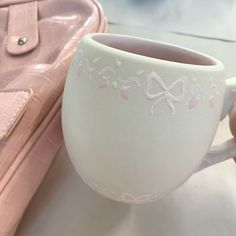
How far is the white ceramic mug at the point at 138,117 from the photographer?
7.5 inches

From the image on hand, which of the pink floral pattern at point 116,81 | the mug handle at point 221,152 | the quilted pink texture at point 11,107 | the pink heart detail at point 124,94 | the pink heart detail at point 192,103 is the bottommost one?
the mug handle at point 221,152

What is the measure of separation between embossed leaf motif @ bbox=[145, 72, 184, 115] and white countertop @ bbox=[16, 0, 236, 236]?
0.09m

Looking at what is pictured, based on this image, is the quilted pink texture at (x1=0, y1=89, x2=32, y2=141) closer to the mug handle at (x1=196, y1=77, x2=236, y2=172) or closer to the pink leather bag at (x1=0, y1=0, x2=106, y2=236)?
the pink leather bag at (x1=0, y1=0, x2=106, y2=236)

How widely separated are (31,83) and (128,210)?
0.32 ft

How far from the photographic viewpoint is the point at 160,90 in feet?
0.62

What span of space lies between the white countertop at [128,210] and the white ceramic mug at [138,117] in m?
0.04

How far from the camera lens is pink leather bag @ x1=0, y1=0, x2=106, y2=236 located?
0.22m

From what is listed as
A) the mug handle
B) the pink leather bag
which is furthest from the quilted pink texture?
the mug handle

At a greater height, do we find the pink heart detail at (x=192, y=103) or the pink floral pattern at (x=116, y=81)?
the pink floral pattern at (x=116, y=81)

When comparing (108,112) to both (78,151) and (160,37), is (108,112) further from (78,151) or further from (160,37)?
(160,37)

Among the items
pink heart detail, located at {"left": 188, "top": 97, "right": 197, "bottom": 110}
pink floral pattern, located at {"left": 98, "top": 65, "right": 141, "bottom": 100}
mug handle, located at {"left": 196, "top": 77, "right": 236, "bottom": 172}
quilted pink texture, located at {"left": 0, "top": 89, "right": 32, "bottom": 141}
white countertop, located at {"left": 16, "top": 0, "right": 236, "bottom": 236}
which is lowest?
white countertop, located at {"left": 16, "top": 0, "right": 236, "bottom": 236}

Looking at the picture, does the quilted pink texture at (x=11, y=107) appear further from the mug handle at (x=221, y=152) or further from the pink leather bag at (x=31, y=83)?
the mug handle at (x=221, y=152)

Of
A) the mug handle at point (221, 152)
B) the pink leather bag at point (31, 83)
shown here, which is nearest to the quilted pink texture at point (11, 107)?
the pink leather bag at point (31, 83)

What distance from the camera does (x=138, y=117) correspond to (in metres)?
0.19
